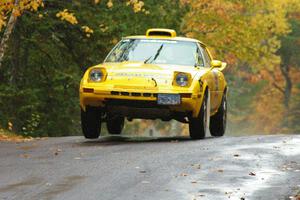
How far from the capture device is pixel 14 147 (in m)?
14.3

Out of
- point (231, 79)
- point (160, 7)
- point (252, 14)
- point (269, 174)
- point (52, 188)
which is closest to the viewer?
point (52, 188)

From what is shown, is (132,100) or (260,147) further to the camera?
(132,100)

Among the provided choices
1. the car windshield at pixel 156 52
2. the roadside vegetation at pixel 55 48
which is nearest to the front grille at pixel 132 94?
the car windshield at pixel 156 52

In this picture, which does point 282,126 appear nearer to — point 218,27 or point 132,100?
point 218,27

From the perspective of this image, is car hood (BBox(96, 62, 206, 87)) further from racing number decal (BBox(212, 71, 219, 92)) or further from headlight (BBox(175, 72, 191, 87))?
racing number decal (BBox(212, 71, 219, 92))

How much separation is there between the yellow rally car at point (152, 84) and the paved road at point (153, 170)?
23.4 inches

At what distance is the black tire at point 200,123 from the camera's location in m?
15.0

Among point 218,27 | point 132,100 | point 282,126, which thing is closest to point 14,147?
point 132,100

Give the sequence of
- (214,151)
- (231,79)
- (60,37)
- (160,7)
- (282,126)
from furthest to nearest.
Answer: (282,126) < (231,79) < (160,7) < (60,37) < (214,151)

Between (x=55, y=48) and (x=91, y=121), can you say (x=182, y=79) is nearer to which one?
(x=91, y=121)

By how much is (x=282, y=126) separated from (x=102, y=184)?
177 feet

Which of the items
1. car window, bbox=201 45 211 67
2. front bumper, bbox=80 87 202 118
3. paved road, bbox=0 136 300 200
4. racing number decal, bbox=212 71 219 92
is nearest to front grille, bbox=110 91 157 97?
front bumper, bbox=80 87 202 118

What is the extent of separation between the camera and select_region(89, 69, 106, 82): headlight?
570 inches

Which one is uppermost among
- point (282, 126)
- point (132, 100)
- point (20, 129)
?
point (132, 100)
